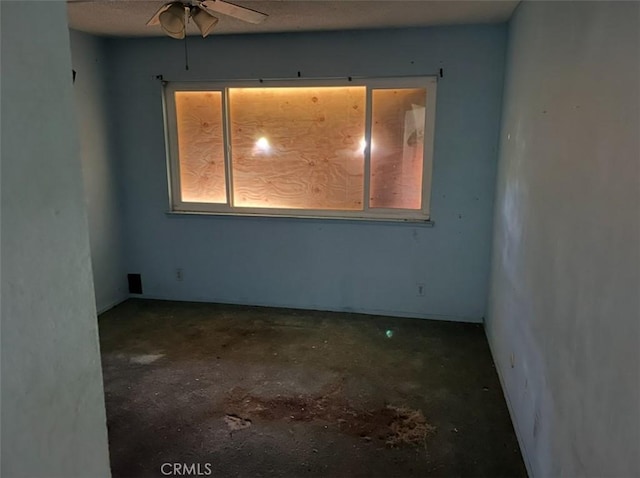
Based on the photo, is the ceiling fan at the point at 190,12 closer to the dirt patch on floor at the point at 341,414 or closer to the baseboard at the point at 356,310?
the dirt patch on floor at the point at 341,414

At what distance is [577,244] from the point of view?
1.73 meters

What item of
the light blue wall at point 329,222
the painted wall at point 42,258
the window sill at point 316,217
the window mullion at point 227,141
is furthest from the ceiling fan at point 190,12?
the painted wall at point 42,258

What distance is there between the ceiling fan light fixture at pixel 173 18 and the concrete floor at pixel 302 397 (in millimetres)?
2313

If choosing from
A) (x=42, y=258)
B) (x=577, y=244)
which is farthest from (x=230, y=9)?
(x=42, y=258)

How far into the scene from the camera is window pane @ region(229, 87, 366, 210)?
4219 mm

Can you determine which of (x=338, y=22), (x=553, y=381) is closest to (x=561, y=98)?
(x=553, y=381)

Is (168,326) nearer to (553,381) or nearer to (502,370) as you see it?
(502,370)

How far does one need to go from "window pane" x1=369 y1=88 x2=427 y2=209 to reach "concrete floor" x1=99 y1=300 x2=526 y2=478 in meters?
1.15

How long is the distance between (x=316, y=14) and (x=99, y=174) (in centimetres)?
254

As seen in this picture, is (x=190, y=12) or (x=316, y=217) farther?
(x=316, y=217)

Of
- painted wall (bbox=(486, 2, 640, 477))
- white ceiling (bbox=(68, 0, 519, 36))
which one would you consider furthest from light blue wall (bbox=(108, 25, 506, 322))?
painted wall (bbox=(486, 2, 640, 477))

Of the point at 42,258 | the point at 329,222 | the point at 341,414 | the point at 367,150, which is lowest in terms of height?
the point at 341,414

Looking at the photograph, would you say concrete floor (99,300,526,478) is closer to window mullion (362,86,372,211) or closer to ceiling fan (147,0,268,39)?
window mullion (362,86,372,211)

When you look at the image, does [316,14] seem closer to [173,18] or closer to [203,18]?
[203,18]
